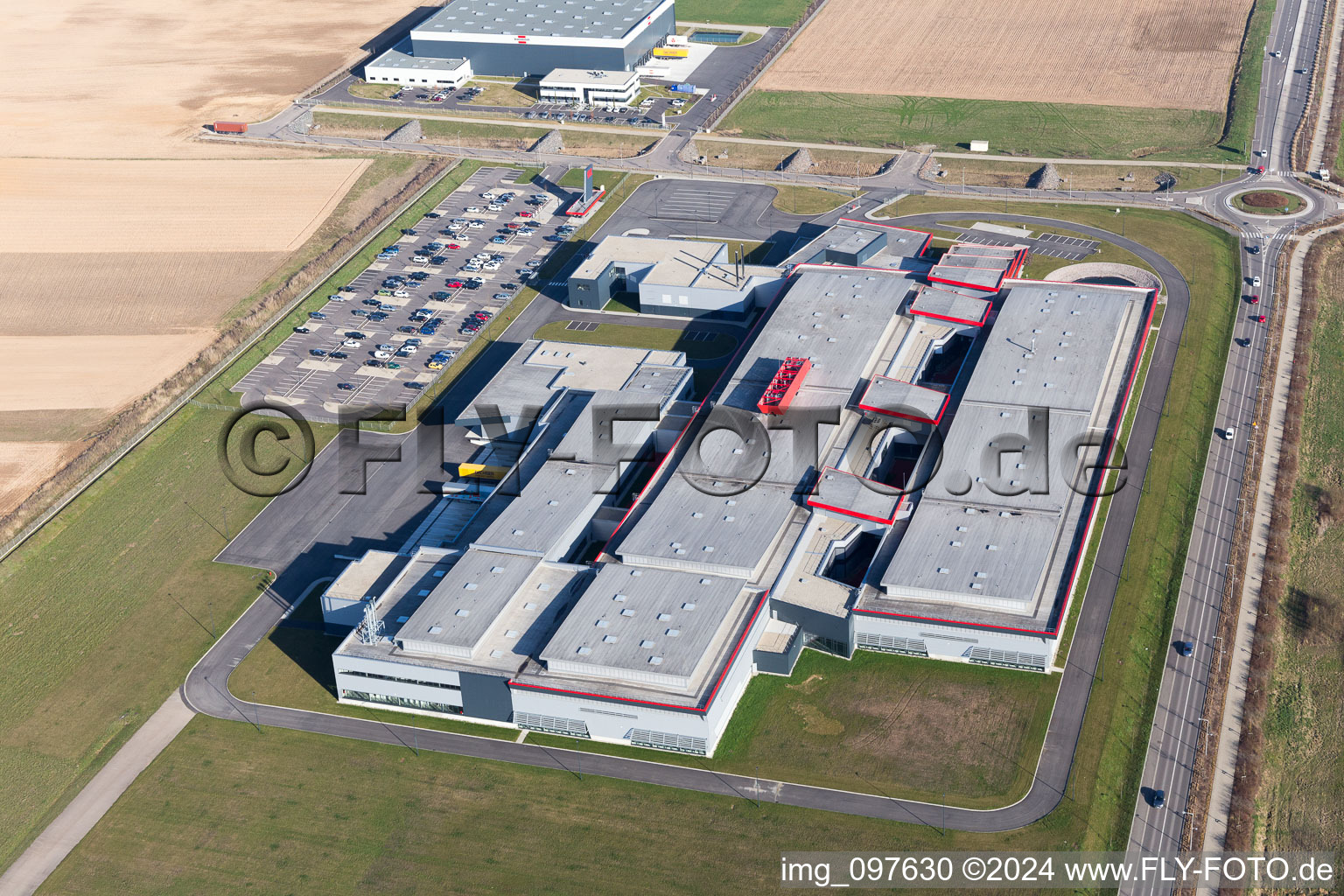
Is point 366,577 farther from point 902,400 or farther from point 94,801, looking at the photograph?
point 902,400

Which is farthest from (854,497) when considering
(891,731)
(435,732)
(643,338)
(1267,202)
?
(1267,202)

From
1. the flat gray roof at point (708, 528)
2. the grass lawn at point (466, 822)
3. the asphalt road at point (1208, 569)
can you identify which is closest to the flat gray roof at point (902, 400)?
the flat gray roof at point (708, 528)

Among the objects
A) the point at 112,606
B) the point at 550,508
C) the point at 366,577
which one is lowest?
the point at 112,606

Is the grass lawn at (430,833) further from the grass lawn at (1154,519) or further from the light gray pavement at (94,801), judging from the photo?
the grass lawn at (1154,519)

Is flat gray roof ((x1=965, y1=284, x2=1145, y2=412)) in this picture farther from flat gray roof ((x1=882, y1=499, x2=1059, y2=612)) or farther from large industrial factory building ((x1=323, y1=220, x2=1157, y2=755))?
flat gray roof ((x1=882, y1=499, x2=1059, y2=612))

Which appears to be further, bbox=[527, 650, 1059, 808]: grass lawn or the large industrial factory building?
the large industrial factory building

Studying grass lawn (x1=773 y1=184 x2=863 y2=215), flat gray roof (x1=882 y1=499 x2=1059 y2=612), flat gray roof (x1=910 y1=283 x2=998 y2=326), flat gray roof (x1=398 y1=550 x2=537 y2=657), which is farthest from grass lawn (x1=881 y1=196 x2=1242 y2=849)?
flat gray roof (x1=398 y1=550 x2=537 y2=657)

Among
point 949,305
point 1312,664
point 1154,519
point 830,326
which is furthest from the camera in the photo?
point 949,305
